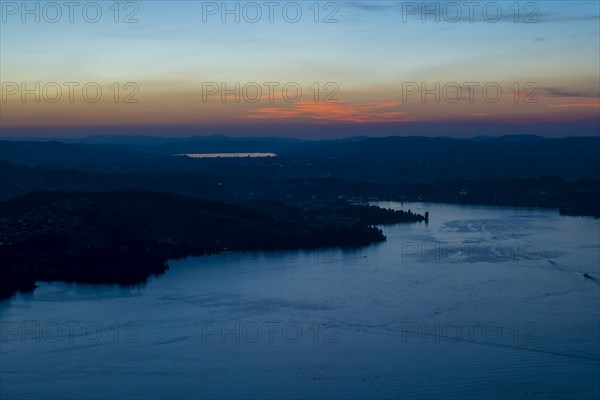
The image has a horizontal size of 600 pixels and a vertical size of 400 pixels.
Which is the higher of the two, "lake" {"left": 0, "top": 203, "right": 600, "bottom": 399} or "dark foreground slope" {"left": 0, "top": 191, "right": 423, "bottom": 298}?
"dark foreground slope" {"left": 0, "top": 191, "right": 423, "bottom": 298}

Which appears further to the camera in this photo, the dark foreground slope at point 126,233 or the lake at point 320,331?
the dark foreground slope at point 126,233

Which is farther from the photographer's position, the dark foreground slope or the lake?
the dark foreground slope

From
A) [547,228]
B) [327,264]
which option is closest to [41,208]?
[327,264]

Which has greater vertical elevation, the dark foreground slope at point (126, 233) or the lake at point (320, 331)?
the dark foreground slope at point (126, 233)

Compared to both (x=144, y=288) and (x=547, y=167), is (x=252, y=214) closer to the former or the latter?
(x=144, y=288)
